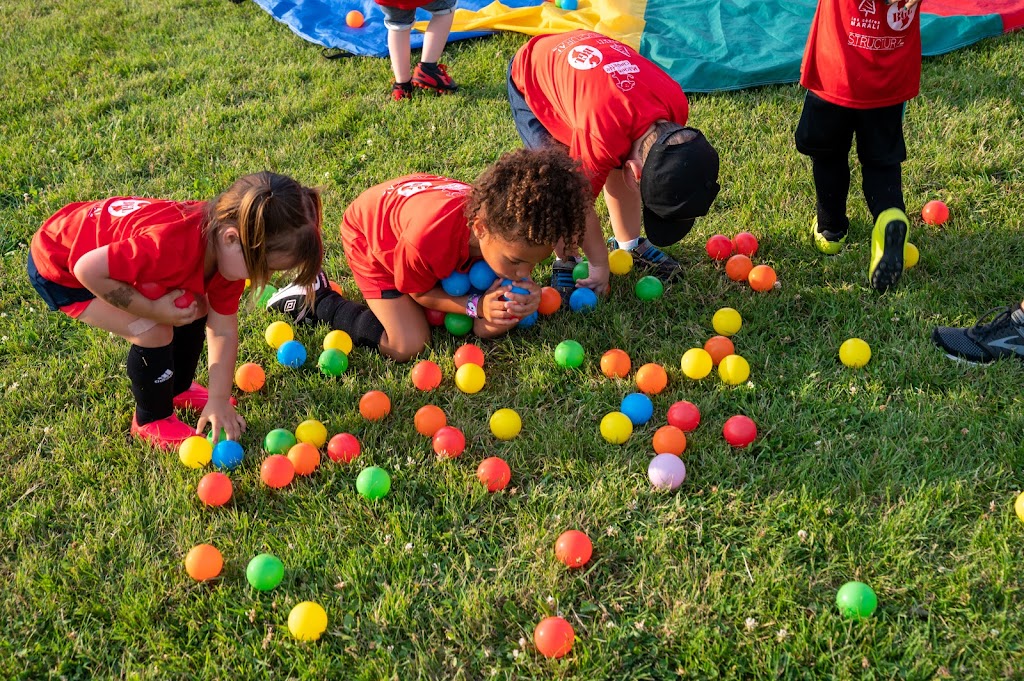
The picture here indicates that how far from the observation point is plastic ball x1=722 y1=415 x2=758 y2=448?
3.21 m

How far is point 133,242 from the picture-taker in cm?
292

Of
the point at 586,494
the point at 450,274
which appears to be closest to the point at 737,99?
the point at 450,274

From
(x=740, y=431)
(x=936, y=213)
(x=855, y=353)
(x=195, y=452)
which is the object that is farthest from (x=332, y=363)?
(x=936, y=213)

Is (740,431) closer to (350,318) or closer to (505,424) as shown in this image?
(505,424)

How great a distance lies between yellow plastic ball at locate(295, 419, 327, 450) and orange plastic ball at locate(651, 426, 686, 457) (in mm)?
1336

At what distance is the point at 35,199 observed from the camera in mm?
5215

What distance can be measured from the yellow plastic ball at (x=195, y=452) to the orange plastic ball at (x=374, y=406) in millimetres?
628

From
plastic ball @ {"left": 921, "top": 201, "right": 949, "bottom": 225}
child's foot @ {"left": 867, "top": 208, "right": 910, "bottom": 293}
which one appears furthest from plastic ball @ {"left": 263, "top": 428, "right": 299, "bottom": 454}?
plastic ball @ {"left": 921, "top": 201, "right": 949, "bottom": 225}

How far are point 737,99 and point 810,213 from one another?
1435 millimetres

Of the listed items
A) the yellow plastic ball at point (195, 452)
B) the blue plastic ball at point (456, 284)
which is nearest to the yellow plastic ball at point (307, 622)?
the yellow plastic ball at point (195, 452)

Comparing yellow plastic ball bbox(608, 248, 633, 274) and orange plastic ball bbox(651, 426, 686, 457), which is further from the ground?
orange plastic ball bbox(651, 426, 686, 457)

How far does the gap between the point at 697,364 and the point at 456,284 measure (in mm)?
1143

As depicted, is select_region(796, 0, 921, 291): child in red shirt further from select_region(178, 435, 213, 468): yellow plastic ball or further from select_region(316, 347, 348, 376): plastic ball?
select_region(178, 435, 213, 468): yellow plastic ball

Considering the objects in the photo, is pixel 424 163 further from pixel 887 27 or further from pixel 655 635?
pixel 655 635
